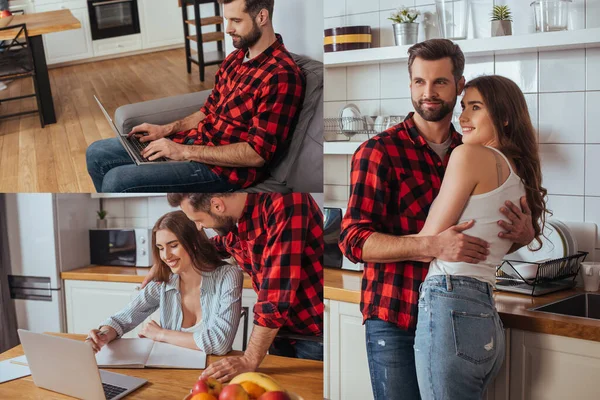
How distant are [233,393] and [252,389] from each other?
52 millimetres

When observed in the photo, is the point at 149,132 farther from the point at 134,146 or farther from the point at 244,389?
the point at 244,389

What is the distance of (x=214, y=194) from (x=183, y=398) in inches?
20.9

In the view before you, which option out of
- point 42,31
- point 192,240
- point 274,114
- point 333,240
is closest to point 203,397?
point 192,240

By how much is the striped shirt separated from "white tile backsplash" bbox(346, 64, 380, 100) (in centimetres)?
52

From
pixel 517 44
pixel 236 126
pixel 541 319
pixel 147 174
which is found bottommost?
pixel 541 319

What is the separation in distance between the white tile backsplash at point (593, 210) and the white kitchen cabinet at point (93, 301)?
1057mm

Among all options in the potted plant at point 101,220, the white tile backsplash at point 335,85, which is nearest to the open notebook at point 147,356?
the potted plant at point 101,220

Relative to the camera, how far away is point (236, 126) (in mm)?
1479

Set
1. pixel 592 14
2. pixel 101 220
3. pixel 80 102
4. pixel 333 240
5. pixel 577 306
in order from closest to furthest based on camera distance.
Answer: pixel 592 14
pixel 577 306
pixel 80 102
pixel 333 240
pixel 101 220

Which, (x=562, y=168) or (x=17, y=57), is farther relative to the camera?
(x=17, y=57)

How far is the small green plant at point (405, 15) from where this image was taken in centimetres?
151

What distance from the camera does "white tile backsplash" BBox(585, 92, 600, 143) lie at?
1.37 meters

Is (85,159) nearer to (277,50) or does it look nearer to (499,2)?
(277,50)

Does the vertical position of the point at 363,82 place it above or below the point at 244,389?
above
